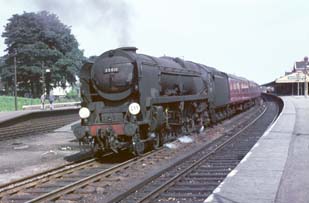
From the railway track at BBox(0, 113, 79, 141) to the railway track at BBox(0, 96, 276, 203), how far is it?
8.65 m

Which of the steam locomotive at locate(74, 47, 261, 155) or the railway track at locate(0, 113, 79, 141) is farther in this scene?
the railway track at locate(0, 113, 79, 141)

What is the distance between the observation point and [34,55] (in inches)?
2179

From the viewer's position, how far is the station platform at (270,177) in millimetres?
7074

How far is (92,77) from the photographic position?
13492 millimetres

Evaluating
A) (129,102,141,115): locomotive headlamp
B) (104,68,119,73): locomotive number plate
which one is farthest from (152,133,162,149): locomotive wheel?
(104,68,119,73): locomotive number plate

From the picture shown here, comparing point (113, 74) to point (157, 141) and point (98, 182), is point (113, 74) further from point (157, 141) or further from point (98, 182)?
point (98, 182)

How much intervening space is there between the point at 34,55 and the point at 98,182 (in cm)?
4795

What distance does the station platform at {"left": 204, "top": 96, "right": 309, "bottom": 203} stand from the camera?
7074 mm

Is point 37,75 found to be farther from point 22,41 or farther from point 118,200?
point 118,200

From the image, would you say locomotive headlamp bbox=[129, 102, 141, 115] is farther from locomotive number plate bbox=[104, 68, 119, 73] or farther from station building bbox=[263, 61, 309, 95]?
station building bbox=[263, 61, 309, 95]

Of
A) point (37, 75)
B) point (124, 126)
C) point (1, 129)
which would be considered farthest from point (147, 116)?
point (37, 75)

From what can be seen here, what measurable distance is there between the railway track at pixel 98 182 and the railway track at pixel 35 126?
865cm

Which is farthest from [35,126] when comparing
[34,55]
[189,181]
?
[34,55]

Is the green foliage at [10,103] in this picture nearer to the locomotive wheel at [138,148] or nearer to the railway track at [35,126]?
the railway track at [35,126]
